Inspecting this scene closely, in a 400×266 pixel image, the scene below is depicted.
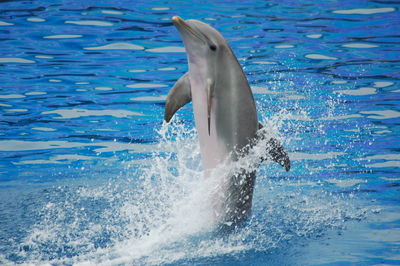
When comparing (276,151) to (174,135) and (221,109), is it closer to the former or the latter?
(221,109)

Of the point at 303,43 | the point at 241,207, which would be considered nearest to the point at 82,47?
the point at 303,43

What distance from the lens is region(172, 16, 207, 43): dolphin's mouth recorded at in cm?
483

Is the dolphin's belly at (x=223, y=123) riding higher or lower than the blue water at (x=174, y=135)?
higher

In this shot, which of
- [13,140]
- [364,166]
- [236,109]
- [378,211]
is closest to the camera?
[236,109]

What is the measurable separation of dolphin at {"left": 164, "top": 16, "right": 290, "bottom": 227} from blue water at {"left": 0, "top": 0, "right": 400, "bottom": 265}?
0.91 ft

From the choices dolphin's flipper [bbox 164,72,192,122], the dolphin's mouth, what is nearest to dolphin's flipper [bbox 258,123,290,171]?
dolphin's flipper [bbox 164,72,192,122]

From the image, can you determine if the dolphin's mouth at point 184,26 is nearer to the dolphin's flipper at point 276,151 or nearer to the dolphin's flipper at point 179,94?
the dolphin's flipper at point 179,94

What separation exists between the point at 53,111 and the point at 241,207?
18.7ft

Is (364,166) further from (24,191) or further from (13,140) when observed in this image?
(13,140)

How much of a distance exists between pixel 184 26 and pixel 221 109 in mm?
862

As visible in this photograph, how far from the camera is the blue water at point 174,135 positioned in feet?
18.4

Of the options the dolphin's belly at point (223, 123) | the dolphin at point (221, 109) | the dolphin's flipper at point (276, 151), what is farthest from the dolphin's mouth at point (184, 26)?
the dolphin's flipper at point (276, 151)

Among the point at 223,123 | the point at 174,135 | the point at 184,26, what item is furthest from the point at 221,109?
the point at 174,135

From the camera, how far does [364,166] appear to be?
846 centimetres
